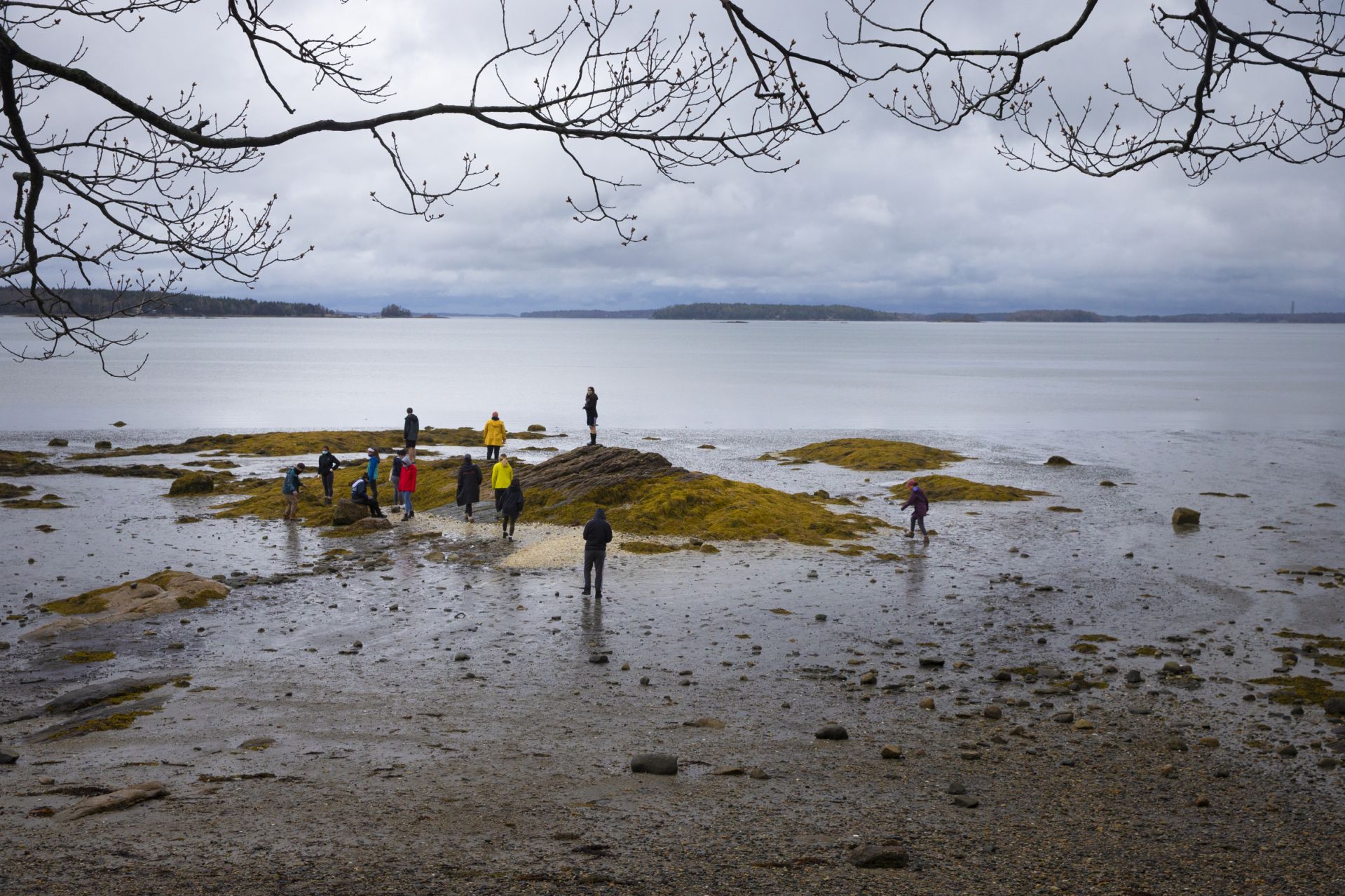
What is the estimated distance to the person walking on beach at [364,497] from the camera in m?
29.4

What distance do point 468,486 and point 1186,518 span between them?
21399mm

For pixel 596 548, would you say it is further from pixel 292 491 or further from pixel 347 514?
pixel 292 491

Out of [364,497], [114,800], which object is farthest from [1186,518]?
[114,800]

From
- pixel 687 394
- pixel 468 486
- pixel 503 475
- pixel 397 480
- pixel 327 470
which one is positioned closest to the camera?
pixel 503 475

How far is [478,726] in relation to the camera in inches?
500

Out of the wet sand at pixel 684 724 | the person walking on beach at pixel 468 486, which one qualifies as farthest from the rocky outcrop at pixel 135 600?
the person walking on beach at pixel 468 486

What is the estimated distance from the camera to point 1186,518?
99.3ft

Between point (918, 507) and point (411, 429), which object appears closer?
point (918, 507)

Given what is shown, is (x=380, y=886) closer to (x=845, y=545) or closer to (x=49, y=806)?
(x=49, y=806)

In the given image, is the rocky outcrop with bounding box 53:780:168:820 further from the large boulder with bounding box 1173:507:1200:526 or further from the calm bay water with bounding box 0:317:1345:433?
the calm bay water with bounding box 0:317:1345:433

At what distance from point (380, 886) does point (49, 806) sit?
3.86m

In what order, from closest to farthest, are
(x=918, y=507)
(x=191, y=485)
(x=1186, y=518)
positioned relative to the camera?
(x=918, y=507) → (x=1186, y=518) → (x=191, y=485)

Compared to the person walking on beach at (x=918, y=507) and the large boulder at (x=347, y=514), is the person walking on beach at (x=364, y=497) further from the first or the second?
the person walking on beach at (x=918, y=507)

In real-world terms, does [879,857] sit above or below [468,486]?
below
